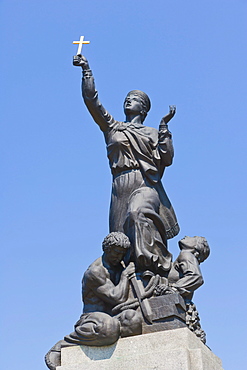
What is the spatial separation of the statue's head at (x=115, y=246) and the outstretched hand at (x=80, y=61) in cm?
279

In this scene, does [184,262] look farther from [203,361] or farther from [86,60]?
[86,60]

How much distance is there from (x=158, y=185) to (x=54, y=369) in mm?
3177

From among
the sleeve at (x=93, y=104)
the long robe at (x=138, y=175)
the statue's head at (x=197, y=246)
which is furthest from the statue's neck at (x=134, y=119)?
the statue's head at (x=197, y=246)

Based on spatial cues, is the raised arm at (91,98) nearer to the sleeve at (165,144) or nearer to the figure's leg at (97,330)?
the sleeve at (165,144)

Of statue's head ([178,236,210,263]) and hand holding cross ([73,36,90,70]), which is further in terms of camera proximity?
hand holding cross ([73,36,90,70])

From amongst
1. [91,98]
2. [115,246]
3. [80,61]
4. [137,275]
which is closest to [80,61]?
[80,61]

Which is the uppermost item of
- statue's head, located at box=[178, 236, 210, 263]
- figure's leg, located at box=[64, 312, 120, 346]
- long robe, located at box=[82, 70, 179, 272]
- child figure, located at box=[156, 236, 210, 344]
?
long robe, located at box=[82, 70, 179, 272]

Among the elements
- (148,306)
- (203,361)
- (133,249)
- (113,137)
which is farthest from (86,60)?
(203,361)

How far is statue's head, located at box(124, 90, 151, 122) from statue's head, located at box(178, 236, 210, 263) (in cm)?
221

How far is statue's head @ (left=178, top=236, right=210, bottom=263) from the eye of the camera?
9.80 meters

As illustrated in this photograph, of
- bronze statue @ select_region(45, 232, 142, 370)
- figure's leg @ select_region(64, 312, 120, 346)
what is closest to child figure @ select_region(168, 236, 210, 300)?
bronze statue @ select_region(45, 232, 142, 370)

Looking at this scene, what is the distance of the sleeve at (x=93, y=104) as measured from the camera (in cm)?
1040

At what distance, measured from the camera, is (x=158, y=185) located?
10.4m

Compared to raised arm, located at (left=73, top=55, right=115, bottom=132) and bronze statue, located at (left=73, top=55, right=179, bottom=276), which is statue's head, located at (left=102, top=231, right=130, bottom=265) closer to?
bronze statue, located at (left=73, top=55, right=179, bottom=276)
